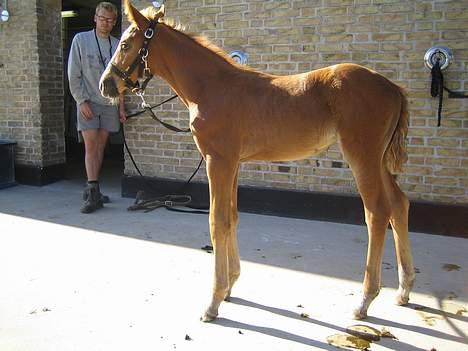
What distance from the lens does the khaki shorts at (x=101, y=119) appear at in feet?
19.0

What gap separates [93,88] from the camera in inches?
227

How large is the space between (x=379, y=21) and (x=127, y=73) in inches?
112

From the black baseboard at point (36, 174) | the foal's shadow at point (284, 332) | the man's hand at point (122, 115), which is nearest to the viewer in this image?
the foal's shadow at point (284, 332)

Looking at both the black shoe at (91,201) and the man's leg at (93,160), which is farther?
the man's leg at (93,160)

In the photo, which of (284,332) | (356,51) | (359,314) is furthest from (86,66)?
(359,314)

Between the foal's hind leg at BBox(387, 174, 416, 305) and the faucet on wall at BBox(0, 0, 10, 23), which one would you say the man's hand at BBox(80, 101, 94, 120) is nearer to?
the faucet on wall at BBox(0, 0, 10, 23)

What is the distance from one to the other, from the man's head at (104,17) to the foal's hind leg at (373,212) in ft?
13.0

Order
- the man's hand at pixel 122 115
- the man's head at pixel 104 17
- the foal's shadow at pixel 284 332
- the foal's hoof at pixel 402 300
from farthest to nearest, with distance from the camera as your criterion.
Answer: the man's hand at pixel 122 115, the man's head at pixel 104 17, the foal's hoof at pixel 402 300, the foal's shadow at pixel 284 332

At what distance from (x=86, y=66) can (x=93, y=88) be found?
27cm

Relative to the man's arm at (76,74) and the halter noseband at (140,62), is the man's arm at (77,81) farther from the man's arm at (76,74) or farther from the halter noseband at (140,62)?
the halter noseband at (140,62)

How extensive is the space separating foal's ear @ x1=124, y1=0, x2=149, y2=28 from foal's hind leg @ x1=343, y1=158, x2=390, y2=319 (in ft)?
5.52

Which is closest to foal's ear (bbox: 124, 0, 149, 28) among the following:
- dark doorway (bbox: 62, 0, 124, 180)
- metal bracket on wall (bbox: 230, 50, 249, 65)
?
metal bracket on wall (bbox: 230, 50, 249, 65)

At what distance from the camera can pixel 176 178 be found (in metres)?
6.07

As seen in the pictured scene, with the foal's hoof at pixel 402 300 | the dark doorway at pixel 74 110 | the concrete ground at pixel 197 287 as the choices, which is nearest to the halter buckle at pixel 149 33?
the concrete ground at pixel 197 287
